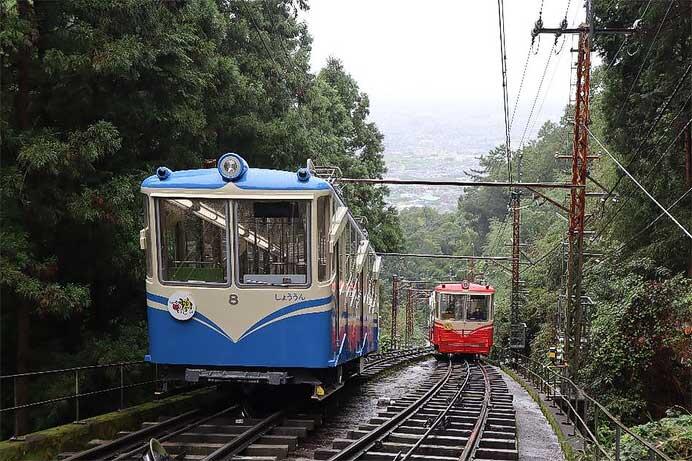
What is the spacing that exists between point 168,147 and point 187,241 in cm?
530

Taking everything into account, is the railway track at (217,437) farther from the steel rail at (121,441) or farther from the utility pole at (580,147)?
the utility pole at (580,147)

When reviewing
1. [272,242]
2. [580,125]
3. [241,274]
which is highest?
[580,125]

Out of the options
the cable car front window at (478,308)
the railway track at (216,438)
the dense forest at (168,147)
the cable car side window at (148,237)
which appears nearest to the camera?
the railway track at (216,438)

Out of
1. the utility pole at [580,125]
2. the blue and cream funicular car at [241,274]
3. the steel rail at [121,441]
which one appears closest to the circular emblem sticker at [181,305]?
the blue and cream funicular car at [241,274]

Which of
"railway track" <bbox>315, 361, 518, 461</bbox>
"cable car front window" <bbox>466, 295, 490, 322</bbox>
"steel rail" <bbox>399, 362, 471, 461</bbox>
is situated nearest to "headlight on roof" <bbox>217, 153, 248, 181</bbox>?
"railway track" <bbox>315, 361, 518, 461</bbox>

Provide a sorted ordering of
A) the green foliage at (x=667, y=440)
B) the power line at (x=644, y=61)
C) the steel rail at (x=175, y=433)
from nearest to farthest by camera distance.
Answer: the steel rail at (x=175, y=433) → the green foliage at (x=667, y=440) → the power line at (x=644, y=61)

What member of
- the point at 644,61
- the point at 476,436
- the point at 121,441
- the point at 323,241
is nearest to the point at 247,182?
the point at 323,241

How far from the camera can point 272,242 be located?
10.4 metres

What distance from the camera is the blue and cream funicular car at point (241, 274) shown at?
10266 mm

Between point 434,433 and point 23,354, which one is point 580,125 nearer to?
point 434,433

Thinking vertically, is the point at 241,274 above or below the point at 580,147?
below

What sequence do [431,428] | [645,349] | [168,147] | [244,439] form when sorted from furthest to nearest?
1. [645,349]
2. [168,147]
3. [431,428]
4. [244,439]

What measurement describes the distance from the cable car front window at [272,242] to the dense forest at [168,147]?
2709 mm

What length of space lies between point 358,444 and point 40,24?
786 cm
